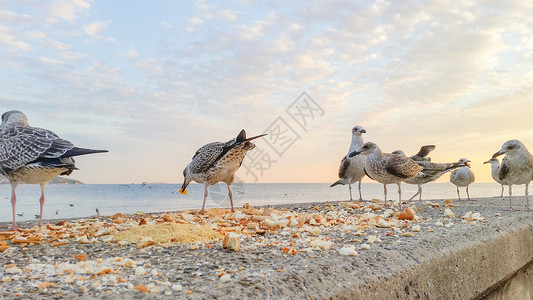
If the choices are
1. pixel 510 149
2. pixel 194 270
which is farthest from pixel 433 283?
pixel 510 149

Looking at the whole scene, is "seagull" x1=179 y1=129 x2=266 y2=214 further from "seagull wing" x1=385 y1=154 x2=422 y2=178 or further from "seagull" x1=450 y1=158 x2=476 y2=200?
"seagull" x1=450 y1=158 x2=476 y2=200

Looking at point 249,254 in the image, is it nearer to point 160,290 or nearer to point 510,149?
point 160,290

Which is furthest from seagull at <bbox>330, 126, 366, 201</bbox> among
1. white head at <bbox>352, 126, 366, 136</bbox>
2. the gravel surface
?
the gravel surface

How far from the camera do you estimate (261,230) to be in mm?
4223

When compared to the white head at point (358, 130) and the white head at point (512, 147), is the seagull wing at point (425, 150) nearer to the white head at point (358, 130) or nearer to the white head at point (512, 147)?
the white head at point (358, 130)

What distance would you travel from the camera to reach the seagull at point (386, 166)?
805 centimetres

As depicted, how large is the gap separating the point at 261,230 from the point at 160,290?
201 cm

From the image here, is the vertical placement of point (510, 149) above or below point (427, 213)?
above

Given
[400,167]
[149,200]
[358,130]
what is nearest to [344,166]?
[358,130]

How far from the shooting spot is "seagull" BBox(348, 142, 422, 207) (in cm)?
805

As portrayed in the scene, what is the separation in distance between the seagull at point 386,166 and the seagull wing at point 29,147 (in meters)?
5.79

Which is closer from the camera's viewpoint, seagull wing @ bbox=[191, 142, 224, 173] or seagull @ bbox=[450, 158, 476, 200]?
seagull wing @ bbox=[191, 142, 224, 173]

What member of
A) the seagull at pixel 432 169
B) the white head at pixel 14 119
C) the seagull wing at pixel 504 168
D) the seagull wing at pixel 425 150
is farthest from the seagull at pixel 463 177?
the white head at pixel 14 119

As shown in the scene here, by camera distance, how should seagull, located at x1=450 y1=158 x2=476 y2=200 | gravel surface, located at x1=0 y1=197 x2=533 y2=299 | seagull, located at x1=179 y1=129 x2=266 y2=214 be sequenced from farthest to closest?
1. seagull, located at x1=450 y1=158 x2=476 y2=200
2. seagull, located at x1=179 y1=129 x2=266 y2=214
3. gravel surface, located at x1=0 y1=197 x2=533 y2=299
